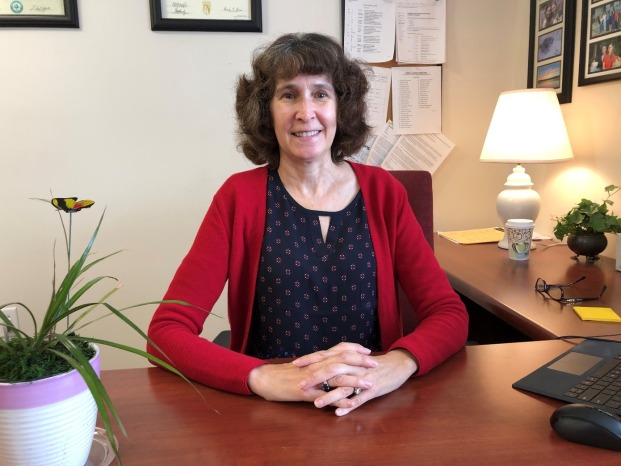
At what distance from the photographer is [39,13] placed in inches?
77.0

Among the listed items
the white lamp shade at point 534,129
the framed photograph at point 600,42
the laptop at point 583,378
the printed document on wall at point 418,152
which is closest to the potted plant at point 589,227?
the white lamp shade at point 534,129

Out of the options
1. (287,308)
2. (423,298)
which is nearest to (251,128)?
(287,308)

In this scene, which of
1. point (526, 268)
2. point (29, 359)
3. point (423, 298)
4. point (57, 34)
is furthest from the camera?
point (57, 34)

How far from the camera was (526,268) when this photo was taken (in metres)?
1.72

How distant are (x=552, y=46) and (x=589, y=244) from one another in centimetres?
83

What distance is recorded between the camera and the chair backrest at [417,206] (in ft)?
5.12

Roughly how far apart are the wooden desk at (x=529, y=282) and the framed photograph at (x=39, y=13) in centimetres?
159

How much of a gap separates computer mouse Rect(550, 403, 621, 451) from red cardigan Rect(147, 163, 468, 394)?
0.31 metres

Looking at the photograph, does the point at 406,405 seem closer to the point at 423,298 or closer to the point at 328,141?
the point at 423,298

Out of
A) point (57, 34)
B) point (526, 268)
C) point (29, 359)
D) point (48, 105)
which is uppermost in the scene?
point (57, 34)

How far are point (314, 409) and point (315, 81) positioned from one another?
80 cm

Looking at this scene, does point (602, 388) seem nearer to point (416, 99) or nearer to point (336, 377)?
point (336, 377)

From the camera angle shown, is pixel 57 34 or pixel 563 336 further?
pixel 57 34

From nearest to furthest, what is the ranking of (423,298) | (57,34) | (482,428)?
(482,428), (423,298), (57,34)
